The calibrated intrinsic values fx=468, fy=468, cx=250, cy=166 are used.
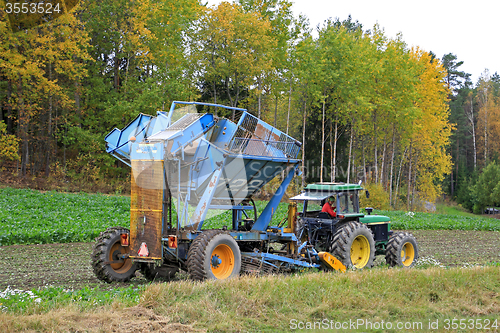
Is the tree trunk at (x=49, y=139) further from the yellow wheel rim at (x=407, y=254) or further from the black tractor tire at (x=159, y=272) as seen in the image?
the yellow wheel rim at (x=407, y=254)

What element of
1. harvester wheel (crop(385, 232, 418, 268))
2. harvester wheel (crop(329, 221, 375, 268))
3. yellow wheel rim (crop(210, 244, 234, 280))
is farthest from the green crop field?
harvester wheel (crop(385, 232, 418, 268))

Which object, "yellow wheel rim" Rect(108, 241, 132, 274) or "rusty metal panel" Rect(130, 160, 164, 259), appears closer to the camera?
"rusty metal panel" Rect(130, 160, 164, 259)

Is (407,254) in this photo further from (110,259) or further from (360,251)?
(110,259)

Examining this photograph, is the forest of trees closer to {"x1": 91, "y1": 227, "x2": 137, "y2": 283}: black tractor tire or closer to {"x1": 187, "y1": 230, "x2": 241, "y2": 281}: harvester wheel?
{"x1": 91, "y1": 227, "x2": 137, "y2": 283}: black tractor tire

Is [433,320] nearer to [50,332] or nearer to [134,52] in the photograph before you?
[50,332]

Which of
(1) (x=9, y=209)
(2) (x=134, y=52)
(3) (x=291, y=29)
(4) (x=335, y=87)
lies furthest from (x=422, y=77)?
(1) (x=9, y=209)

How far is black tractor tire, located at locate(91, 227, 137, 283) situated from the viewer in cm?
973

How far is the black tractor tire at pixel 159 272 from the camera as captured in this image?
33.7 ft

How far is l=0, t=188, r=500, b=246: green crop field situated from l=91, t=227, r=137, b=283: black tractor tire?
3.43 m

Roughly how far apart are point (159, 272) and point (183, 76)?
26709 millimetres

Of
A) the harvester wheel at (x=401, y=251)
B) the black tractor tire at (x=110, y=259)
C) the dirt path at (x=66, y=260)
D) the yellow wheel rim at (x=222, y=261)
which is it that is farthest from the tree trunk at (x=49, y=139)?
the harvester wheel at (x=401, y=251)

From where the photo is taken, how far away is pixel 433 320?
7.63 metres

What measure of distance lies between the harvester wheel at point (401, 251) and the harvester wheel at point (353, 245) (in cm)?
106

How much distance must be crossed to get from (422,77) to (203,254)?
138 feet
